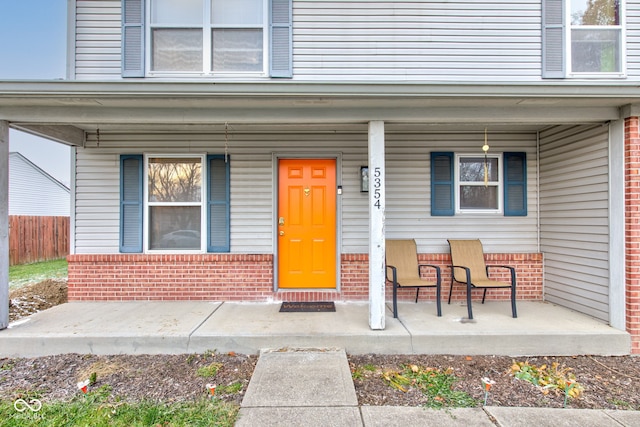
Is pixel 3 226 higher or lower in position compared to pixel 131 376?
higher

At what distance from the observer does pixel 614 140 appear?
356cm

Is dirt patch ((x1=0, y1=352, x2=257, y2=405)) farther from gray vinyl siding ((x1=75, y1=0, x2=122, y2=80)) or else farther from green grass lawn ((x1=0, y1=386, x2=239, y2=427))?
gray vinyl siding ((x1=75, y1=0, x2=122, y2=80))

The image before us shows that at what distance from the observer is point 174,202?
4.71 metres

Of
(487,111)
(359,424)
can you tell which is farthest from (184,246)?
(487,111)

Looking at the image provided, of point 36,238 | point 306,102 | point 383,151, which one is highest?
point 306,102

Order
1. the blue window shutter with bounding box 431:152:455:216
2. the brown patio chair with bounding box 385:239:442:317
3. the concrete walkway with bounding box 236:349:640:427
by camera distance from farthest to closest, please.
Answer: the blue window shutter with bounding box 431:152:455:216 < the brown patio chair with bounding box 385:239:442:317 < the concrete walkway with bounding box 236:349:640:427

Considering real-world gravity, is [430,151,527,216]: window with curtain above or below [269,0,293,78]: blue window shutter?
below

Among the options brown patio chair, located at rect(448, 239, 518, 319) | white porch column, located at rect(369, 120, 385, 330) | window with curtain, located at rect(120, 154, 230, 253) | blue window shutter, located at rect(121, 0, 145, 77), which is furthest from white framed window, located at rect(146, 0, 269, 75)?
brown patio chair, located at rect(448, 239, 518, 319)

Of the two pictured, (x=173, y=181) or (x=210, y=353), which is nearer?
(x=210, y=353)

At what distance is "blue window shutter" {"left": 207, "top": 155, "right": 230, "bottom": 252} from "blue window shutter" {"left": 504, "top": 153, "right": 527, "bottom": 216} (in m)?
3.98

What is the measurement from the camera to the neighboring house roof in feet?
50.5

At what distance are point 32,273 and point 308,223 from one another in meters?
7.50

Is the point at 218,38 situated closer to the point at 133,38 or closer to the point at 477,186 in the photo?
the point at 133,38

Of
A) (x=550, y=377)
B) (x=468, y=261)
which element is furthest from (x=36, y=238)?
(x=550, y=377)
